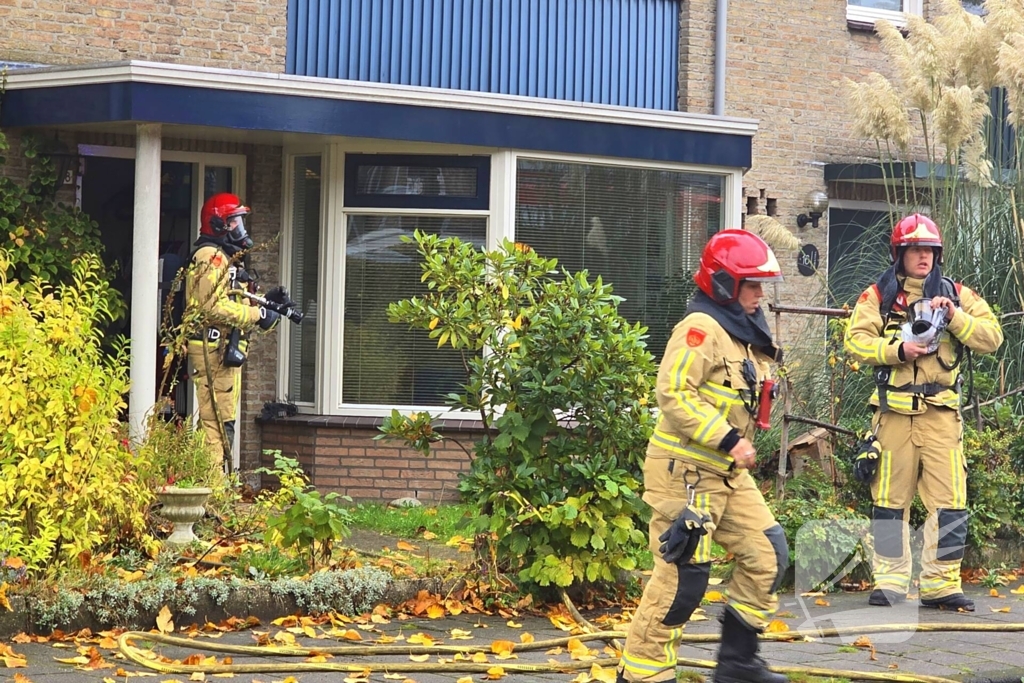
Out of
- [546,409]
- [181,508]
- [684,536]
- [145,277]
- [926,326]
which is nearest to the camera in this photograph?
[684,536]

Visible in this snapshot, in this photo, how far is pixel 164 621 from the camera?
7215 mm

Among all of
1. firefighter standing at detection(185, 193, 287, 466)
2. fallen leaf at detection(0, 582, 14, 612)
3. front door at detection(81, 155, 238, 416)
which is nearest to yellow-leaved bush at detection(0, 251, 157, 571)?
fallen leaf at detection(0, 582, 14, 612)

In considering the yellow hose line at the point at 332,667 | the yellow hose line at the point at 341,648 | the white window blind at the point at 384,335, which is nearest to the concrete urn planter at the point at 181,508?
the yellow hose line at the point at 341,648

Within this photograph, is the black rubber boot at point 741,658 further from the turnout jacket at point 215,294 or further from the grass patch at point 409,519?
the turnout jacket at point 215,294

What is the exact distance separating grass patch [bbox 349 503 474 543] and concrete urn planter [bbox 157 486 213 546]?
1.78 meters

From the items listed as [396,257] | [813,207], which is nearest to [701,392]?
[396,257]

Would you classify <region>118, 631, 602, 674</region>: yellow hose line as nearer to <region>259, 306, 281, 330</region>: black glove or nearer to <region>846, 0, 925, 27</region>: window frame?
<region>259, 306, 281, 330</region>: black glove

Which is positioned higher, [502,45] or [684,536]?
[502,45]

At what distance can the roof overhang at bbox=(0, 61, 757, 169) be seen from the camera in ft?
34.4

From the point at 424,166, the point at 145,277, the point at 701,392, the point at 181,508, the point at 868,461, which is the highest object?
→ the point at 424,166

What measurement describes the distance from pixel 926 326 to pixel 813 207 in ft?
21.9

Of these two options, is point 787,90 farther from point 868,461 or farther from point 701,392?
point 701,392

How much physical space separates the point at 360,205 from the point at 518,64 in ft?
7.53

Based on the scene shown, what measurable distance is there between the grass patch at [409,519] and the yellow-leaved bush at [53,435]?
8.70 ft
